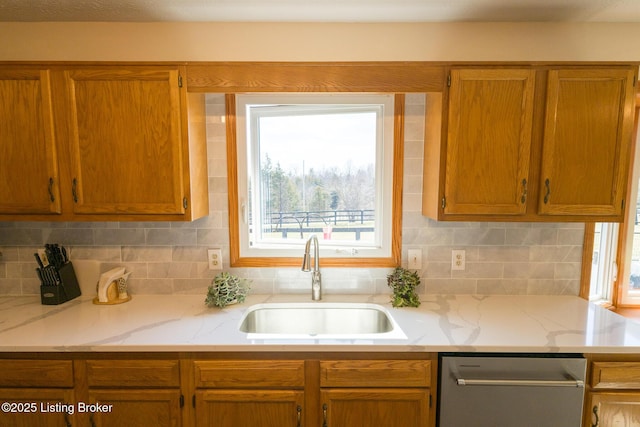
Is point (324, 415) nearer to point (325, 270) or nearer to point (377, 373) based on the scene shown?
point (377, 373)

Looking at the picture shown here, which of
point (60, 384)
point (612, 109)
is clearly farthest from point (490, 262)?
point (60, 384)

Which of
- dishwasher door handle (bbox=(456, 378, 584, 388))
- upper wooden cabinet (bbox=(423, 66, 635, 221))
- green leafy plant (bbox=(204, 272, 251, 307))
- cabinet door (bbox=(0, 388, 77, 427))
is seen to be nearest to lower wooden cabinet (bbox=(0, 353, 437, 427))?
cabinet door (bbox=(0, 388, 77, 427))

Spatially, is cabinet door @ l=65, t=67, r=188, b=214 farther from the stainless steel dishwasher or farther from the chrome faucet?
the stainless steel dishwasher

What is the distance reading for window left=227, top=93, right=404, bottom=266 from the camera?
1.97 m

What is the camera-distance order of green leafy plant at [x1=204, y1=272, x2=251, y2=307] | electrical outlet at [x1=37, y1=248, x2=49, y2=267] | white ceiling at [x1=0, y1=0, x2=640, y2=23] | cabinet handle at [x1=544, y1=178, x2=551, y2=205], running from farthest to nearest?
electrical outlet at [x1=37, y1=248, x2=49, y2=267] → green leafy plant at [x1=204, y1=272, x2=251, y2=307] → cabinet handle at [x1=544, y1=178, x2=551, y2=205] → white ceiling at [x1=0, y1=0, x2=640, y2=23]

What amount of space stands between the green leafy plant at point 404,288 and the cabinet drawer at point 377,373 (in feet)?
1.40

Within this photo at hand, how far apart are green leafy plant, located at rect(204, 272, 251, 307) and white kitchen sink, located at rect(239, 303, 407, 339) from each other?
4.3 inches

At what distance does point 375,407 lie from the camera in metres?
1.45

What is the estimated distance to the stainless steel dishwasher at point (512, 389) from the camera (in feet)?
4.59

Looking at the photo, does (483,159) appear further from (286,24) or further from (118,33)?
(118,33)

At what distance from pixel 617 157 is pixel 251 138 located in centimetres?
183

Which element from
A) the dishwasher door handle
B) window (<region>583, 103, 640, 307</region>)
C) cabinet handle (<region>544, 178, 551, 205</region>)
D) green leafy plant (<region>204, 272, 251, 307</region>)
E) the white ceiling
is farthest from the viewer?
window (<region>583, 103, 640, 307</region>)

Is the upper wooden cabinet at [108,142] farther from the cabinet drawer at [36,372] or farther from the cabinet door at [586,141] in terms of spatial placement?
the cabinet door at [586,141]

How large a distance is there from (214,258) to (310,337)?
32.5 inches
